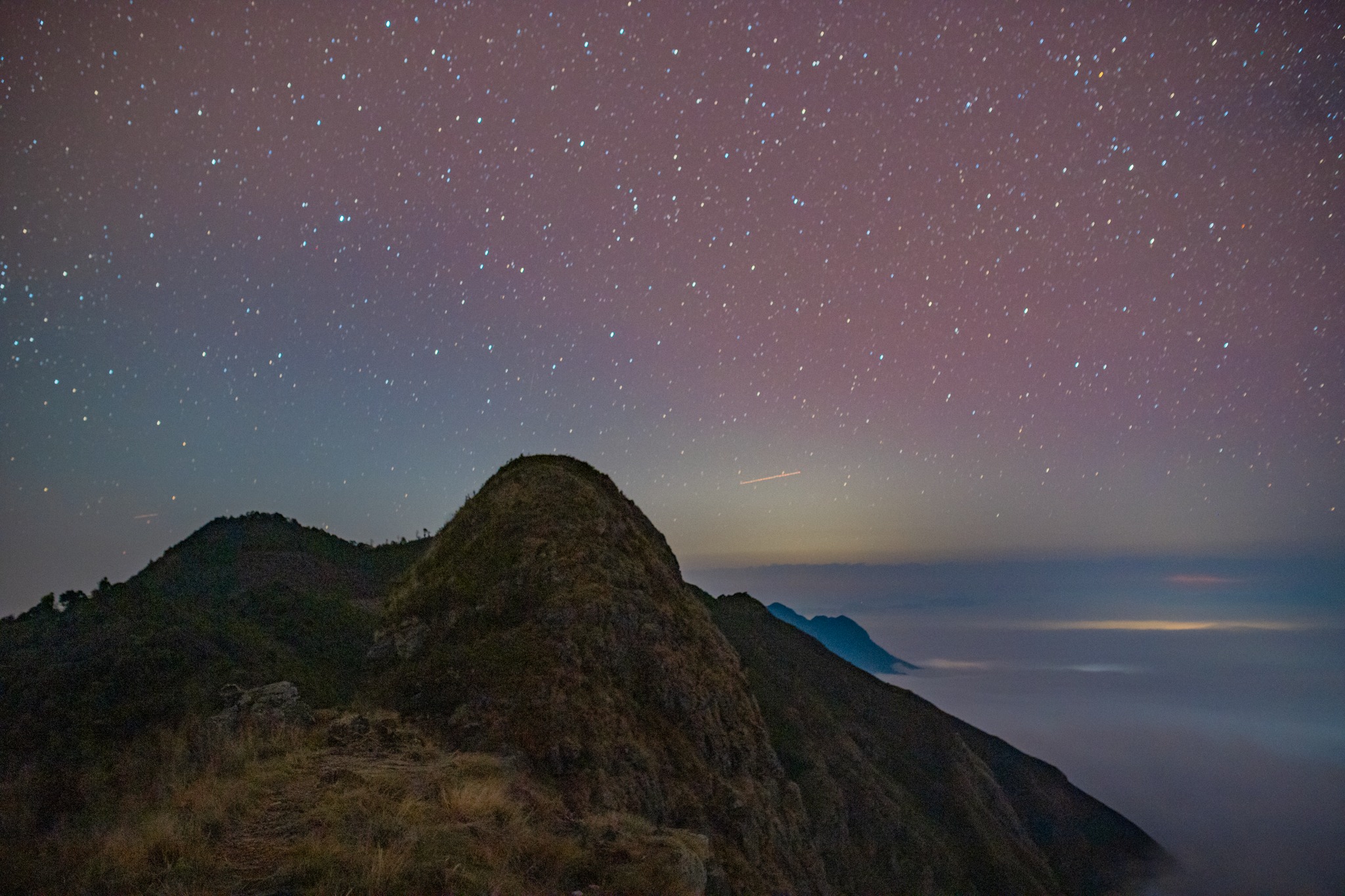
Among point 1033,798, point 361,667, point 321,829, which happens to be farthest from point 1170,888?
point 321,829

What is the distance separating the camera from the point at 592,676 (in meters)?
18.4

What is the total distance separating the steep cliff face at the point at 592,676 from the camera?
53.1ft

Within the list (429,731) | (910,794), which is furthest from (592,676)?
(910,794)

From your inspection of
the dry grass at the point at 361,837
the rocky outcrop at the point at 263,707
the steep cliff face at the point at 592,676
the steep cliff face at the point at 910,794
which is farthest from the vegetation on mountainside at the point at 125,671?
the steep cliff face at the point at 910,794

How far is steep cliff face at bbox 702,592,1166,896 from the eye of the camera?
42938 millimetres

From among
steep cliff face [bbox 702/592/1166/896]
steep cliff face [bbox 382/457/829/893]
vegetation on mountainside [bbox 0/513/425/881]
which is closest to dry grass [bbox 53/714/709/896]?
vegetation on mountainside [bbox 0/513/425/881]

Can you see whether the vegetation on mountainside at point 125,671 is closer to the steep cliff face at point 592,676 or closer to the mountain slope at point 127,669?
the mountain slope at point 127,669

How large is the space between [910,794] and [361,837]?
2207 inches

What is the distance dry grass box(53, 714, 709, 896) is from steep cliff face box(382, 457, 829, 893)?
268cm

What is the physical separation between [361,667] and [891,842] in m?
37.8

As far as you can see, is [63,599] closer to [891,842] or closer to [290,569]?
[290,569]

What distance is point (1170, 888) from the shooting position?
8706cm

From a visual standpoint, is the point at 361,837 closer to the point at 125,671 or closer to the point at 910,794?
the point at 125,671

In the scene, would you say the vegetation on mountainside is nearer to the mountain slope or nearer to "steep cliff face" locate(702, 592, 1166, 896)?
the mountain slope
